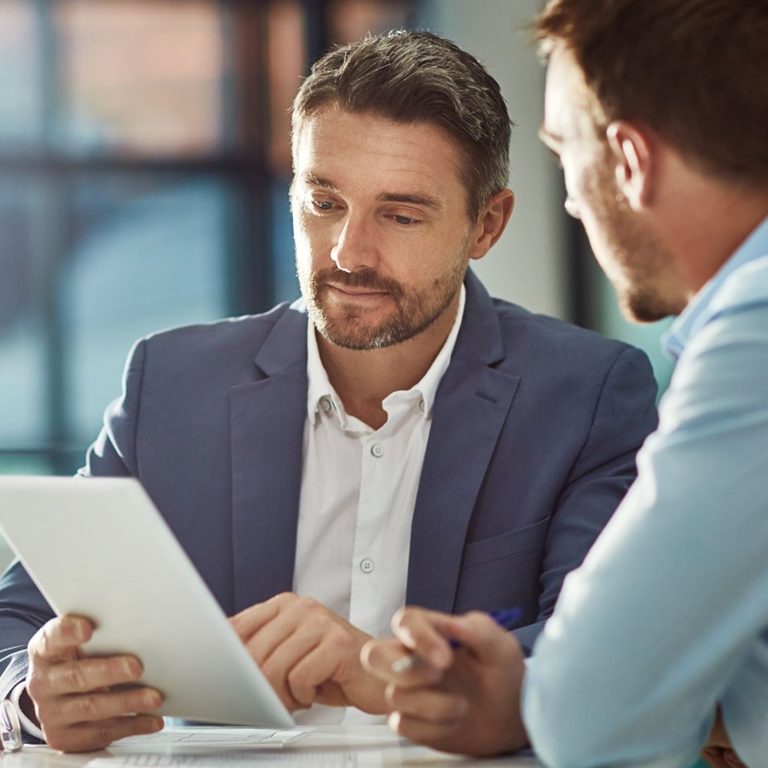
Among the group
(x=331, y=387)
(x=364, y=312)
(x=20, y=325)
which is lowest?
(x=20, y=325)

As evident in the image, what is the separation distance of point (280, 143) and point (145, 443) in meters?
3.11

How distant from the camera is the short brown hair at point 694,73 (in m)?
0.97

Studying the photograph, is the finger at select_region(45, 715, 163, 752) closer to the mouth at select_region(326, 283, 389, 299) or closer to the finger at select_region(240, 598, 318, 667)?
the finger at select_region(240, 598, 318, 667)

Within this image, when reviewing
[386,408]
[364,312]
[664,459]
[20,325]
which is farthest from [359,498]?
[20,325]

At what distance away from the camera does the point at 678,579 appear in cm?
84

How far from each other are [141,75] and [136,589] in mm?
3875

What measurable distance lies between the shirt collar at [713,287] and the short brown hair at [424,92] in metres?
0.76

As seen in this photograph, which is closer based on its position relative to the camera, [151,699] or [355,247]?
[151,699]

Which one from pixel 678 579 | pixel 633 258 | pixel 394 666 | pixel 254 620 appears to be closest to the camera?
pixel 678 579

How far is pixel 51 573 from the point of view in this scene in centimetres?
107

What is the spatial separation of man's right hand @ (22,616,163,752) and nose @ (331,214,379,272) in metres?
0.69

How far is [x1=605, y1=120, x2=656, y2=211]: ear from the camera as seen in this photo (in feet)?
3.33

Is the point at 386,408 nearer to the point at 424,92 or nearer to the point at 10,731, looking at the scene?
the point at 424,92

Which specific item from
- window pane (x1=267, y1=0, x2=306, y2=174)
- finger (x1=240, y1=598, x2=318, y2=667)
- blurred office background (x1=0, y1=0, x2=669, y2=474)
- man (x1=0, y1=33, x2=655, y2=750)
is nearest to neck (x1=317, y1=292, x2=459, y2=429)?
man (x1=0, y1=33, x2=655, y2=750)
